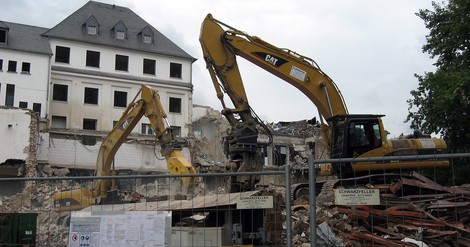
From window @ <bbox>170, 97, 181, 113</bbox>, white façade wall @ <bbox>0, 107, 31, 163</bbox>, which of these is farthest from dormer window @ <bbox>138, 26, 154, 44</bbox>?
white façade wall @ <bbox>0, 107, 31, 163</bbox>

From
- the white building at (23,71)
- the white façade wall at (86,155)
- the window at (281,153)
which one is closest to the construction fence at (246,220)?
the white façade wall at (86,155)

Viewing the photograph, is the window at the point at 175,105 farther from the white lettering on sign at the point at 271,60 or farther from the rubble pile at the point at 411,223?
the rubble pile at the point at 411,223

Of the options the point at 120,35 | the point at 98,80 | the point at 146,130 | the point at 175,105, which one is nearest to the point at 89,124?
the point at 98,80

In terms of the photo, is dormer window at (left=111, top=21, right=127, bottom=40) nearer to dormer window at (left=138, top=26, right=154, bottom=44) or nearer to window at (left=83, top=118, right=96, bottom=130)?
dormer window at (left=138, top=26, right=154, bottom=44)

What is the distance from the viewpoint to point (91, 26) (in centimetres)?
4903

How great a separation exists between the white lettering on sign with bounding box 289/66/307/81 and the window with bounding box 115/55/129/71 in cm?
3641

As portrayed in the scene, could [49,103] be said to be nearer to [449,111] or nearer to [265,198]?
[449,111]

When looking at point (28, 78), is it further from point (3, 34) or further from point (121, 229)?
point (121, 229)

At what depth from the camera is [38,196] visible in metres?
10.5

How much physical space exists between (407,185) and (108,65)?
136 feet

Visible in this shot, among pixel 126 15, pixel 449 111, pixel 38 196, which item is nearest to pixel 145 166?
pixel 126 15

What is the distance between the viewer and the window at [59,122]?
148ft

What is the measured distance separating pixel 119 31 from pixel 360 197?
Answer: 47747 mm

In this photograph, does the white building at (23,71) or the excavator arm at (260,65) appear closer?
the excavator arm at (260,65)
